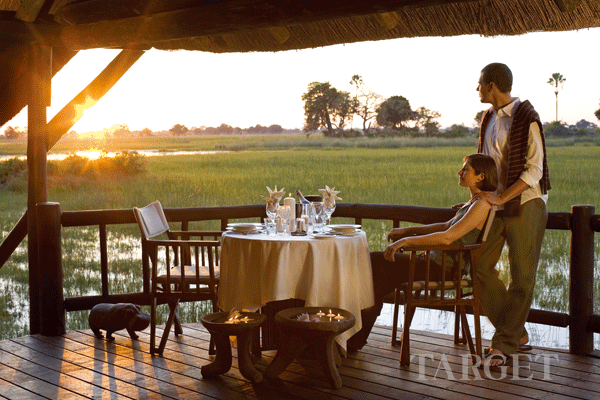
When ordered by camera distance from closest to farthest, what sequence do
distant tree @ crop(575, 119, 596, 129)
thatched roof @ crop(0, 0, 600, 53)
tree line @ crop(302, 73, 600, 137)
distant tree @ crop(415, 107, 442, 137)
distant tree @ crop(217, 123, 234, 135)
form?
thatched roof @ crop(0, 0, 600, 53) < tree line @ crop(302, 73, 600, 137) < distant tree @ crop(415, 107, 442, 137) < distant tree @ crop(575, 119, 596, 129) < distant tree @ crop(217, 123, 234, 135)

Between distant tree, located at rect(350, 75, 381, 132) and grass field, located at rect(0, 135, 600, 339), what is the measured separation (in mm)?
1262

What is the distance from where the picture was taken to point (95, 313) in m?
3.90

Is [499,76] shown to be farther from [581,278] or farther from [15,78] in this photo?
[15,78]

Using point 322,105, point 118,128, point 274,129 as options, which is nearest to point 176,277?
point 118,128

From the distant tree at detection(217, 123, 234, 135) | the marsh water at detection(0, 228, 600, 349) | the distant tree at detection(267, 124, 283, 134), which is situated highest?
the distant tree at detection(217, 123, 234, 135)

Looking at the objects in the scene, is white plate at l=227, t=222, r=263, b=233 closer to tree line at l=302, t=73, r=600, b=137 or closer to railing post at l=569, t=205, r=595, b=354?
railing post at l=569, t=205, r=595, b=354

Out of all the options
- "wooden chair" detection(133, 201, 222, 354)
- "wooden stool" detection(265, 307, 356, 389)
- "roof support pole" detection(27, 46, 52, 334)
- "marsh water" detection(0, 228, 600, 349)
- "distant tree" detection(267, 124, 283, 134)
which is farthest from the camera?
"distant tree" detection(267, 124, 283, 134)

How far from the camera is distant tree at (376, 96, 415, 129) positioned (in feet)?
74.9

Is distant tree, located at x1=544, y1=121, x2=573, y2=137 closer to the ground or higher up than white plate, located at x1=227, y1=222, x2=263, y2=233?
higher up

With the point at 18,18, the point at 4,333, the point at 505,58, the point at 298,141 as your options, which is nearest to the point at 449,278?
the point at 18,18

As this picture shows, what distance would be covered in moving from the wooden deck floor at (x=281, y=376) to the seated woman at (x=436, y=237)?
1.09 feet

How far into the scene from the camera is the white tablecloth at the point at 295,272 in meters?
3.13

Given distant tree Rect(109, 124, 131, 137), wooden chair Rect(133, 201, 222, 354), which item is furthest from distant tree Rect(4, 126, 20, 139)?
wooden chair Rect(133, 201, 222, 354)

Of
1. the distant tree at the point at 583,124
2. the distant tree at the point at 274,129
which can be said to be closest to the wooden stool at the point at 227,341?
the distant tree at the point at 274,129
